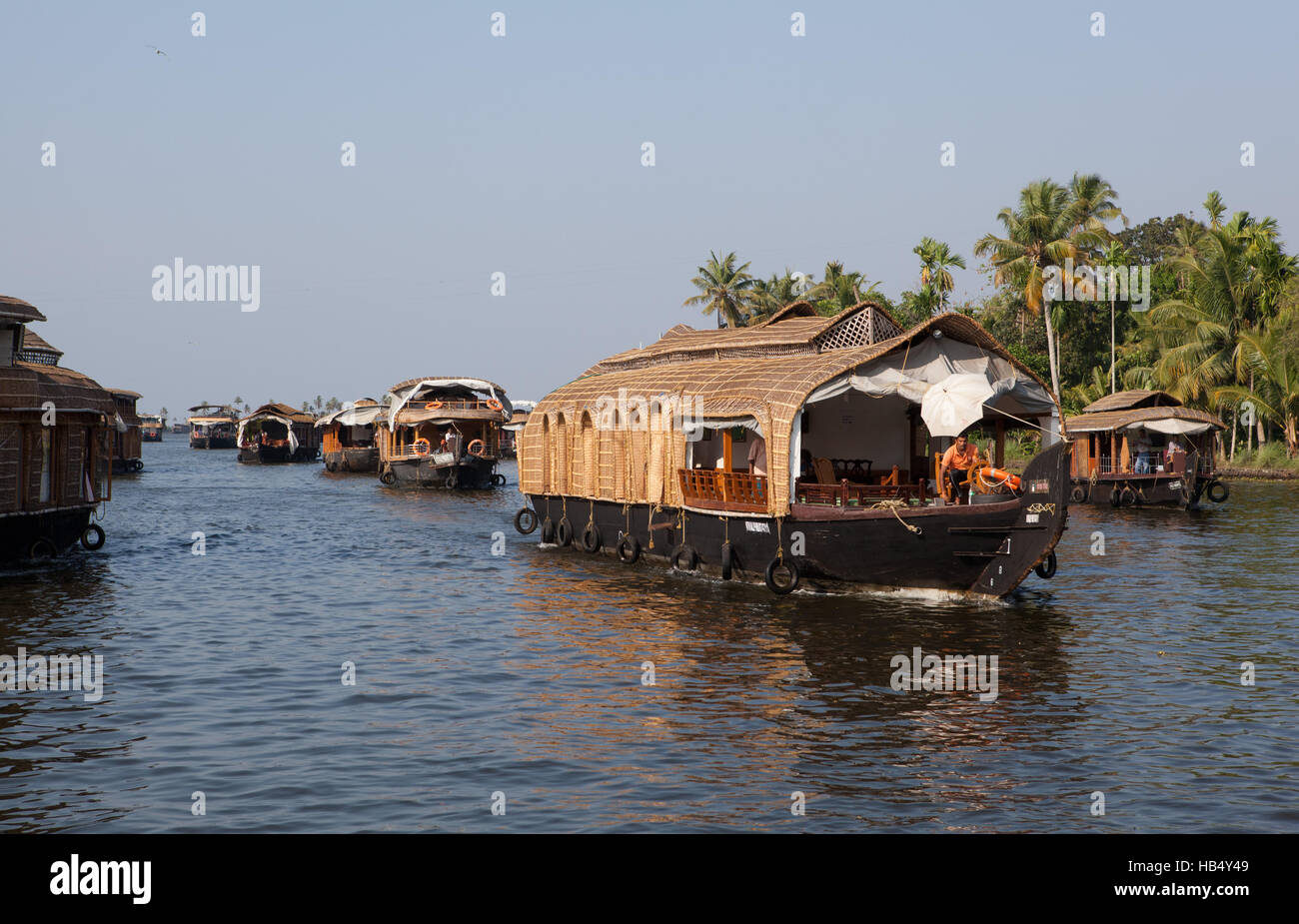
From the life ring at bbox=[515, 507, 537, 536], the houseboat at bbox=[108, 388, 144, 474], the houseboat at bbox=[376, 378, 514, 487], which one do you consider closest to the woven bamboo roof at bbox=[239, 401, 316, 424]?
the houseboat at bbox=[108, 388, 144, 474]

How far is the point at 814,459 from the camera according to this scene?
21.6 m

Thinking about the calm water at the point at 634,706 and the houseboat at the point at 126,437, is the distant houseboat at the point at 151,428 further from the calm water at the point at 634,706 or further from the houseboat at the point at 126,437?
the calm water at the point at 634,706

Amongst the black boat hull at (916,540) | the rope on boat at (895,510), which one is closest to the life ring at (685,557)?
the black boat hull at (916,540)

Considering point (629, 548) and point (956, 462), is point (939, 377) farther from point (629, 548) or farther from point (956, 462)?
point (629, 548)

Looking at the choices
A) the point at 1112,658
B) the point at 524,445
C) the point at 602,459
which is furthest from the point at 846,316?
the point at 524,445

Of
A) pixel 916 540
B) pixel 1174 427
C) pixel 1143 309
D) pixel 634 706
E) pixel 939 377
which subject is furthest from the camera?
pixel 1143 309

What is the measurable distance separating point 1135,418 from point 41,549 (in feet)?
107

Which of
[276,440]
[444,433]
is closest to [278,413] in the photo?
[276,440]

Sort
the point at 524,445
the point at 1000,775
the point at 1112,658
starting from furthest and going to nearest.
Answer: the point at 524,445
the point at 1112,658
the point at 1000,775

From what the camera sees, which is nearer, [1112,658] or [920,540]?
[1112,658]

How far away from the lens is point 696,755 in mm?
10133
